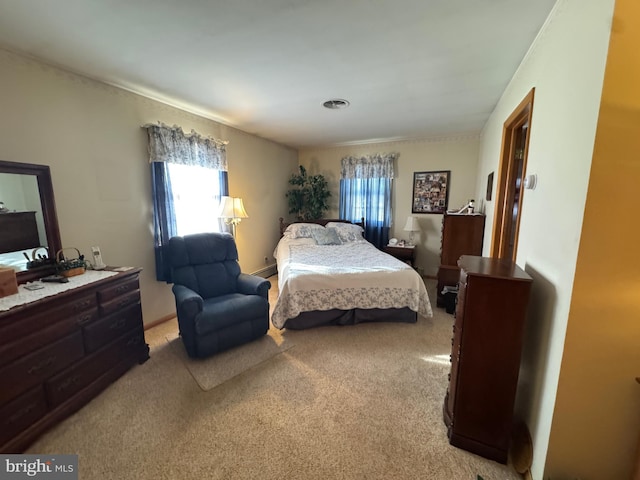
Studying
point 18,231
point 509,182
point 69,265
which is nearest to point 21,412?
point 69,265

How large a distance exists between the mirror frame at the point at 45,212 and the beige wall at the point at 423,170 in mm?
4057

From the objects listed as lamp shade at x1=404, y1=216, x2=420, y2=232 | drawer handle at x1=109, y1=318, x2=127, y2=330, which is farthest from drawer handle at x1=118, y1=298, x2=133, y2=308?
lamp shade at x1=404, y1=216, x2=420, y2=232

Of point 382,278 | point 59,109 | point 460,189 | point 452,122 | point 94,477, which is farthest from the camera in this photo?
point 460,189

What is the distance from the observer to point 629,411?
43.7 inches

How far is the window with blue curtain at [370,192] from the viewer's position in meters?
4.81

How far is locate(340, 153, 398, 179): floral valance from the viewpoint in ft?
15.6

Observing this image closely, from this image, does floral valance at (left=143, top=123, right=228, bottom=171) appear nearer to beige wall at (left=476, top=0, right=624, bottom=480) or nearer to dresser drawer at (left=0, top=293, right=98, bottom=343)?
dresser drawer at (left=0, top=293, right=98, bottom=343)

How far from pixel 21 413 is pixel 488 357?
260cm

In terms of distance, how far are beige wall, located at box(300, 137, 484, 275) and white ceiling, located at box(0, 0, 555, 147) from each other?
4.93ft

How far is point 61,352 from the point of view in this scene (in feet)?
5.54

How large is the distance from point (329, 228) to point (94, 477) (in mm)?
3779

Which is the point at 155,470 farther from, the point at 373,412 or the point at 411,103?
the point at 411,103

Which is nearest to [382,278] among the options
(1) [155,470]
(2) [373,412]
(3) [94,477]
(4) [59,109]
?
(2) [373,412]
